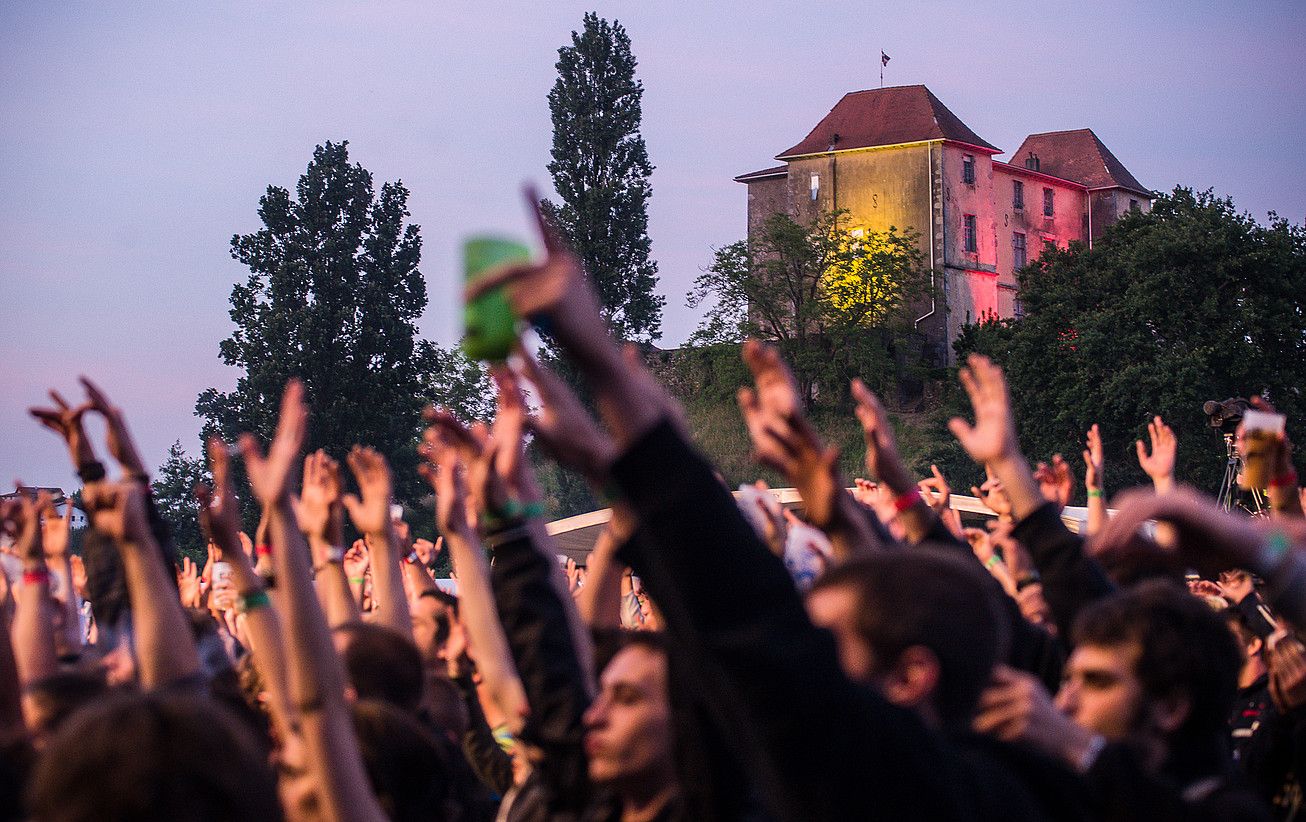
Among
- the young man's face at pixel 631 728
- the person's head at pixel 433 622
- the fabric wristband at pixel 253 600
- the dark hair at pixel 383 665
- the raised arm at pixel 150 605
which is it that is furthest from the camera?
the person's head at pixel 433 622

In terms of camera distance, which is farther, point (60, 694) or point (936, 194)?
point (936, 194)

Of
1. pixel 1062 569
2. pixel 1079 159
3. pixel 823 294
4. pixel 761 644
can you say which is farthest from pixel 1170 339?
pixel 761 644

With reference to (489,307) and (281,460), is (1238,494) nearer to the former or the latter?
(281,460)

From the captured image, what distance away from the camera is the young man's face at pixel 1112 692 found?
353 centimetres

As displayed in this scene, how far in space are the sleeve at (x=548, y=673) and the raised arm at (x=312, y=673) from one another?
1.57ft

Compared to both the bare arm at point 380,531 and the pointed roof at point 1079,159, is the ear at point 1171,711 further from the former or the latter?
the pointed roof at point 1079,159

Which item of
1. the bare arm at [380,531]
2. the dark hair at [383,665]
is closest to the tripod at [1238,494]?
the bare arm at [380,531]

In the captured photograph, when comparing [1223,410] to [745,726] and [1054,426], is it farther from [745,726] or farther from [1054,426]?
[1054,426]

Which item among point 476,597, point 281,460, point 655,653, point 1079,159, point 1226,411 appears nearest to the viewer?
point 655,653

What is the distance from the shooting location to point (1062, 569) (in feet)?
14.6

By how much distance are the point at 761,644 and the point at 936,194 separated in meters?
71.5

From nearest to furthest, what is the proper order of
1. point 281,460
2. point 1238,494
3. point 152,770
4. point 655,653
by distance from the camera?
1. point 152,770
2. point 655,653
3. point 281,460
4. point 1238,494

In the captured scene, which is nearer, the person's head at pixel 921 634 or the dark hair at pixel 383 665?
the person's head at pixel 921 634

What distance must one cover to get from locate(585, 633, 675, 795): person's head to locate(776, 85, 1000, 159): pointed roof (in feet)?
233
